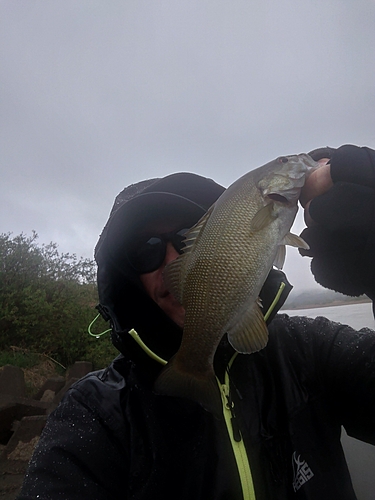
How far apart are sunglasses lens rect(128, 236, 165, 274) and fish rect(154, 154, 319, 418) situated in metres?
0.77

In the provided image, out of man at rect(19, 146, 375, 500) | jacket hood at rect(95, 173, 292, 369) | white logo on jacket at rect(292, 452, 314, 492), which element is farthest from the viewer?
jacket hood at rect(95, 173, 292, 369)

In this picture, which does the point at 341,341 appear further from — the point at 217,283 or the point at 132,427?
the point at 132,427

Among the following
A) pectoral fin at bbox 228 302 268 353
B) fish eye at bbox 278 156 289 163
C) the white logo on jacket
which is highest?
fish eye at bbox 278 156 289 163

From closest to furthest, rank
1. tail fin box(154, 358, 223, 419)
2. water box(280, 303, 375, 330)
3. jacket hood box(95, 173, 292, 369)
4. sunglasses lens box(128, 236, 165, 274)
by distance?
tail fin box(154, 358, 223, 419), jacket hood box(95, 173, 292, 369), sunglasses lens box(128, 236, 165, 274), water box(280, 303, 375, 330)

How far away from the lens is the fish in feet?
5.24

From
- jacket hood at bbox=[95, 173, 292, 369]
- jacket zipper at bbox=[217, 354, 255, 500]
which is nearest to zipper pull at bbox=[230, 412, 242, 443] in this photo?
jacket zipper at bbox=[217, 354, 255, 500]

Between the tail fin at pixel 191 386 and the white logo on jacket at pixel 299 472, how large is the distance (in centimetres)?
74

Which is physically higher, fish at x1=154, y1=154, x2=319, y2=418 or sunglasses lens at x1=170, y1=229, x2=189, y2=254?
sunglasses lens at x1=170, y1=229, x2=189, y2=254

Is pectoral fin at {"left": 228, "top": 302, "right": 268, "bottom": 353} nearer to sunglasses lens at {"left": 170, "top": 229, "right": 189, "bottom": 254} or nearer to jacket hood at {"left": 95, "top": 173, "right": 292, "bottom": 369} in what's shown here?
jacket hood at {"left": 95, "top": 173, "right": 292, "bottom": 369}

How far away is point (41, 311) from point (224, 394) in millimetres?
10213

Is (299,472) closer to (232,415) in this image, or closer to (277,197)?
(232,415)

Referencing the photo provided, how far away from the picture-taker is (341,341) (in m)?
2.27

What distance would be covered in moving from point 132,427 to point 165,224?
1.40 m

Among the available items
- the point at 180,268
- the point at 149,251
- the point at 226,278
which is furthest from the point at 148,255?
the point at 226,278
